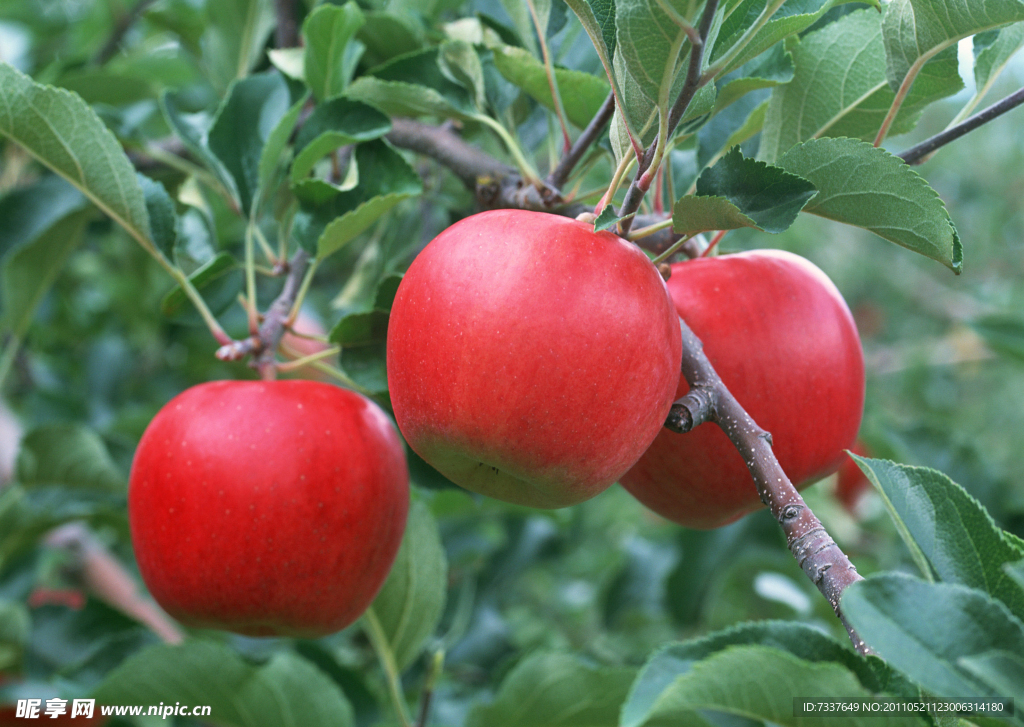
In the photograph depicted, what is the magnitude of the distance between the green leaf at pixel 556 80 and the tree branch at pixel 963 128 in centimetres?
26

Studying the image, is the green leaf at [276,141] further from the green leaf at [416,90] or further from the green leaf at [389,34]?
the green leaf at [389,34]

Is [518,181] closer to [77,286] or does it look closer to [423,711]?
[423,711]

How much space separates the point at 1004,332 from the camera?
138 centimetres

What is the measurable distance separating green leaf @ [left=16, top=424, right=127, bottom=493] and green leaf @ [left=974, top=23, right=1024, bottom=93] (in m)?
1.09

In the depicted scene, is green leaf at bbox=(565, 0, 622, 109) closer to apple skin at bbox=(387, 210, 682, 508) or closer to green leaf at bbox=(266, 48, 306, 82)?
apple skin at bbox=(387, 210, 682, 508)

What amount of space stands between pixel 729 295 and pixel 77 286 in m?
1.81

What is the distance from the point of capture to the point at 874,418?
1.33 m

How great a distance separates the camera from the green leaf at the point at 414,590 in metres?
0.90

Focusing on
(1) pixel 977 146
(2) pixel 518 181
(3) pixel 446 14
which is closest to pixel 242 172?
(2) pixel 518 181

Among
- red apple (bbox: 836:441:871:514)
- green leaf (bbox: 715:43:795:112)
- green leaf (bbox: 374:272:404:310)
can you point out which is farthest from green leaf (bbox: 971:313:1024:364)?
green leaf (bbox: 374:272:404:310)

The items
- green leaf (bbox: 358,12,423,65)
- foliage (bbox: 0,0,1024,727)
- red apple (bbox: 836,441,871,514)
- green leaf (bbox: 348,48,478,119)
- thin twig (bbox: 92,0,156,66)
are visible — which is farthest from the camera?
red apple (bbox: 836,441,871,514)

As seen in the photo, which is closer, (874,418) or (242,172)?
(242,172)

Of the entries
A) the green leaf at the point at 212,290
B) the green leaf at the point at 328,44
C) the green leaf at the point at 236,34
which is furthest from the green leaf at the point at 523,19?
the green leaf at the point at 236,34

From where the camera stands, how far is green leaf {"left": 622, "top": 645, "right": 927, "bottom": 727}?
420 millimetres
